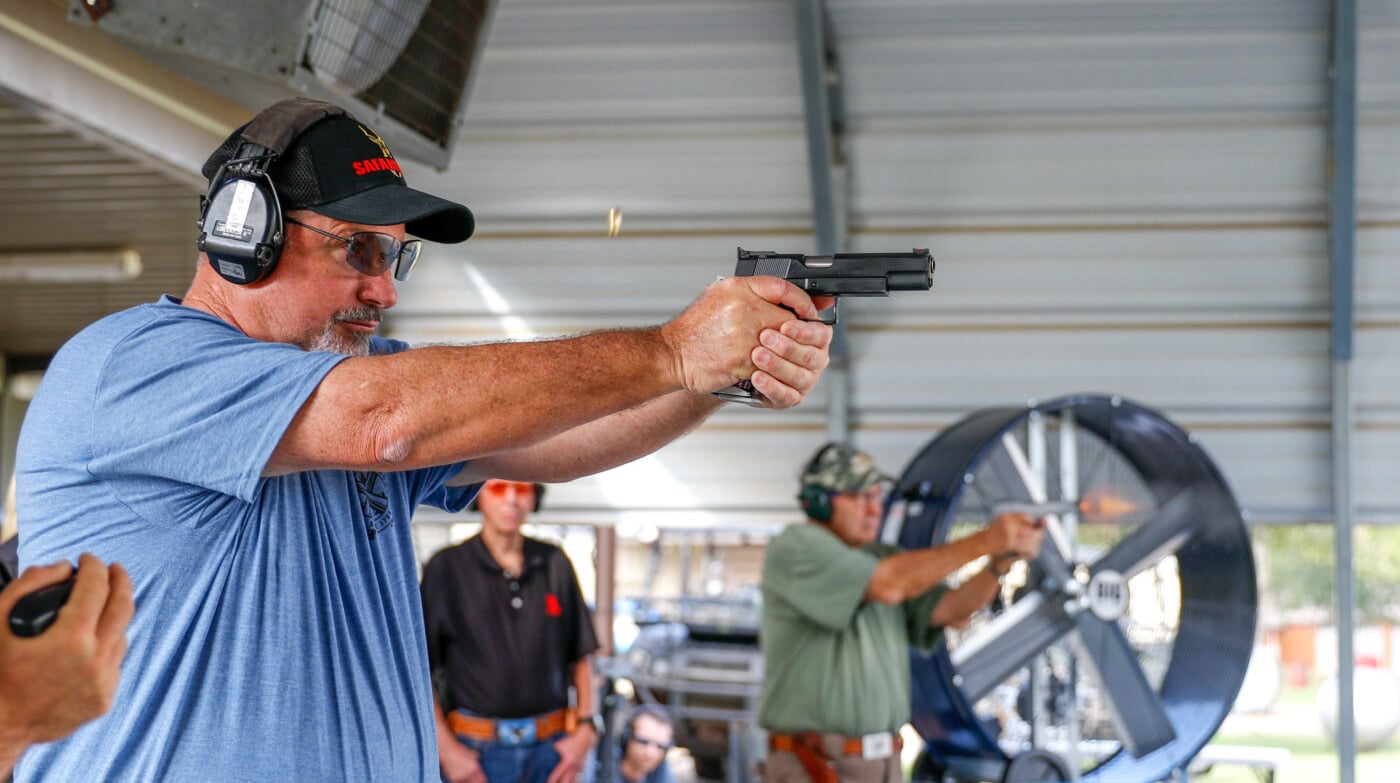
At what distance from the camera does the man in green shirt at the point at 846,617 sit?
4.80m

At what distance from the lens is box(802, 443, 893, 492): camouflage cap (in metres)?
5.15

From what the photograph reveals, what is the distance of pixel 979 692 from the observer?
539 cm

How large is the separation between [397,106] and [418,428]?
290 centimetres

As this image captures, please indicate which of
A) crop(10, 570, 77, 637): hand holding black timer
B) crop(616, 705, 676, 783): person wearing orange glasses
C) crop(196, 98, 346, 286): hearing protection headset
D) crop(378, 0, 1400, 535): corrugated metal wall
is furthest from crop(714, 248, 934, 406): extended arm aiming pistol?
crop(616, 705, 676, 783): person wearing orange glasses

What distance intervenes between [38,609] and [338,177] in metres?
0.87

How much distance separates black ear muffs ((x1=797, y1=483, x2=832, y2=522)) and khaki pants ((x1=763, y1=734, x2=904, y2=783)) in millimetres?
832

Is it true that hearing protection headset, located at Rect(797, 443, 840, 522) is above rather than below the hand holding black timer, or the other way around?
below

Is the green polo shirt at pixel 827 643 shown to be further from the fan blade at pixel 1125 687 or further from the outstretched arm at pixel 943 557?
the fan blade at pixel 1125 687

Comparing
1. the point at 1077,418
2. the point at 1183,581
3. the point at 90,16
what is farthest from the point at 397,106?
the point at 1183,581

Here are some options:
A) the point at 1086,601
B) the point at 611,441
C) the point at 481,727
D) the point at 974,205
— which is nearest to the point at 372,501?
the point at 611,441

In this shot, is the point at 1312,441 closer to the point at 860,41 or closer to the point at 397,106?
the point at 860,41

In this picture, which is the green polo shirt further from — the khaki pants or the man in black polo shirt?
the man in black polo shirt

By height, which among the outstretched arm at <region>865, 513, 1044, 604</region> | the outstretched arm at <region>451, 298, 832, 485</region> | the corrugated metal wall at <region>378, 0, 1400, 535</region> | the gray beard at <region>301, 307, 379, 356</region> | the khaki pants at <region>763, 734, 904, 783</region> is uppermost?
the corrugated metal wall at <region>378, 0, 1400, 535</region>

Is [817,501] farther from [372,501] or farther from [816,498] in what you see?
[372,501]
